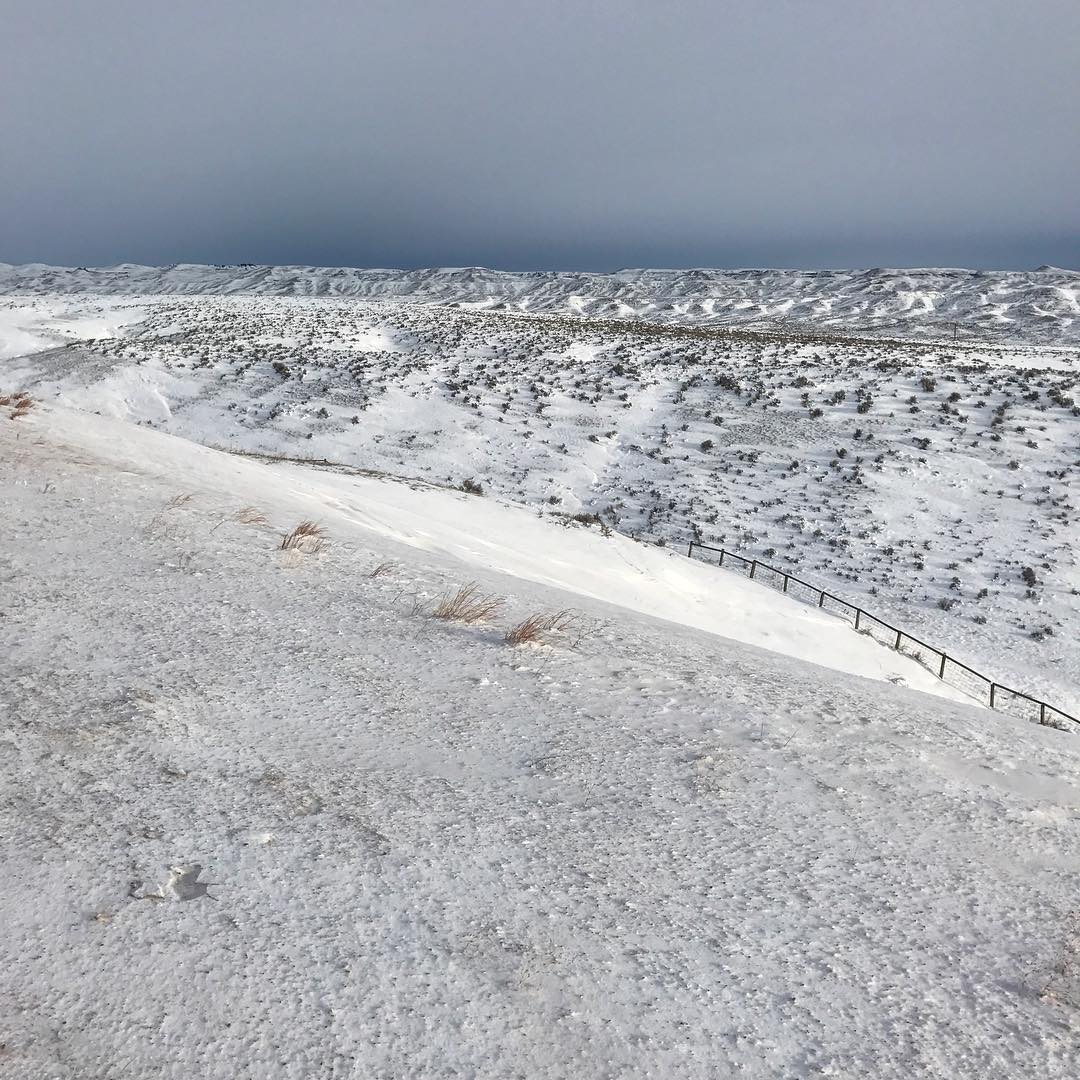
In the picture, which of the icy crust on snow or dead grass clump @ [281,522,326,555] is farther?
dead grass clump @ [281,522,326,555]

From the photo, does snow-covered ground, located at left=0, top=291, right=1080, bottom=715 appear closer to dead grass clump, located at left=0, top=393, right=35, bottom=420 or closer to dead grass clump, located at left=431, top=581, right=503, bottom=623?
dead grass clump, located at left=431, top=581, right=503, bottom=623

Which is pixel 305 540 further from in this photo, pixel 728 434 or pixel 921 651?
pixel 728 434

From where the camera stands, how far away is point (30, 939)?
242 cm

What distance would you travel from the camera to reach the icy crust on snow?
2.25 m

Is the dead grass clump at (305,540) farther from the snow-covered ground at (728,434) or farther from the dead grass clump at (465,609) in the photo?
the snow-covered ground at (728,434)

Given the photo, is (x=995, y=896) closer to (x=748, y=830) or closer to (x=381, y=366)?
(x=748, y=830)

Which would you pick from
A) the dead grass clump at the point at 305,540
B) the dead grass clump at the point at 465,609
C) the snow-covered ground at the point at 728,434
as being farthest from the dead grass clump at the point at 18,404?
the snow-covered ground at the point at 728,434

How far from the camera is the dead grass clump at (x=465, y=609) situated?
532cm

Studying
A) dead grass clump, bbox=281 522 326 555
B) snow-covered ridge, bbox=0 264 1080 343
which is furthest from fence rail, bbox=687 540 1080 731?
snow-covered ridge, bbox=0 264 1080 343

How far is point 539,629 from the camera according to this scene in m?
5.18

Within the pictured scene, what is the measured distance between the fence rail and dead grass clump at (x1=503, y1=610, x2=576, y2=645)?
8140 millimetres

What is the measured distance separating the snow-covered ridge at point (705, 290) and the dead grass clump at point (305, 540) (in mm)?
82529

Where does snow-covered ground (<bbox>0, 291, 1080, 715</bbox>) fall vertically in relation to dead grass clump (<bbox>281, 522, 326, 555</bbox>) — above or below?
below

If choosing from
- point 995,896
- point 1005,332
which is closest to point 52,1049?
point 995,896
